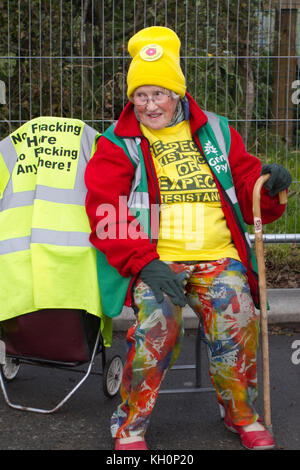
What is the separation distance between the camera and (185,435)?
3539mm

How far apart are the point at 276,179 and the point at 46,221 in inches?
42.6

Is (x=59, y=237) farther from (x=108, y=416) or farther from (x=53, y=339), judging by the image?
(x=108, y=416)

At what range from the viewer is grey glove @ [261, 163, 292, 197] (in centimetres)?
338

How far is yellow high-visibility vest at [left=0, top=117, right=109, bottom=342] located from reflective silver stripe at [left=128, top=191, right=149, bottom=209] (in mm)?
279

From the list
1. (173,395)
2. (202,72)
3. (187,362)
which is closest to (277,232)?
(202,72)

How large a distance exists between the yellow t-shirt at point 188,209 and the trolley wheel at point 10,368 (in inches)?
45.1

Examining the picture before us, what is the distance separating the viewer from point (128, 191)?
349 centimetres

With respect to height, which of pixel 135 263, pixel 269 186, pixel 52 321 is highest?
pixel 269 186

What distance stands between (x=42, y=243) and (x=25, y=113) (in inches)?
87.2

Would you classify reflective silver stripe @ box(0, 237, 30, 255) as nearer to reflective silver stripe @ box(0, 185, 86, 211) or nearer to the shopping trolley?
reflective silver stripe @ box(0, 185, 86, 211)

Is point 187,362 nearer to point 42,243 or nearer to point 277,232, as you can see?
point 42,243

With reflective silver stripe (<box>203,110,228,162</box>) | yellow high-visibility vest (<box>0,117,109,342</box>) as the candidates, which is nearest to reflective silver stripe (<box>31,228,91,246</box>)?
yellow high-visibility vest (<box>0,117,109,342</box>)

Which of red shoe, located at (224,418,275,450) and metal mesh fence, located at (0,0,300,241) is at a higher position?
metal mesh fence, located at (0,0,300,241)
